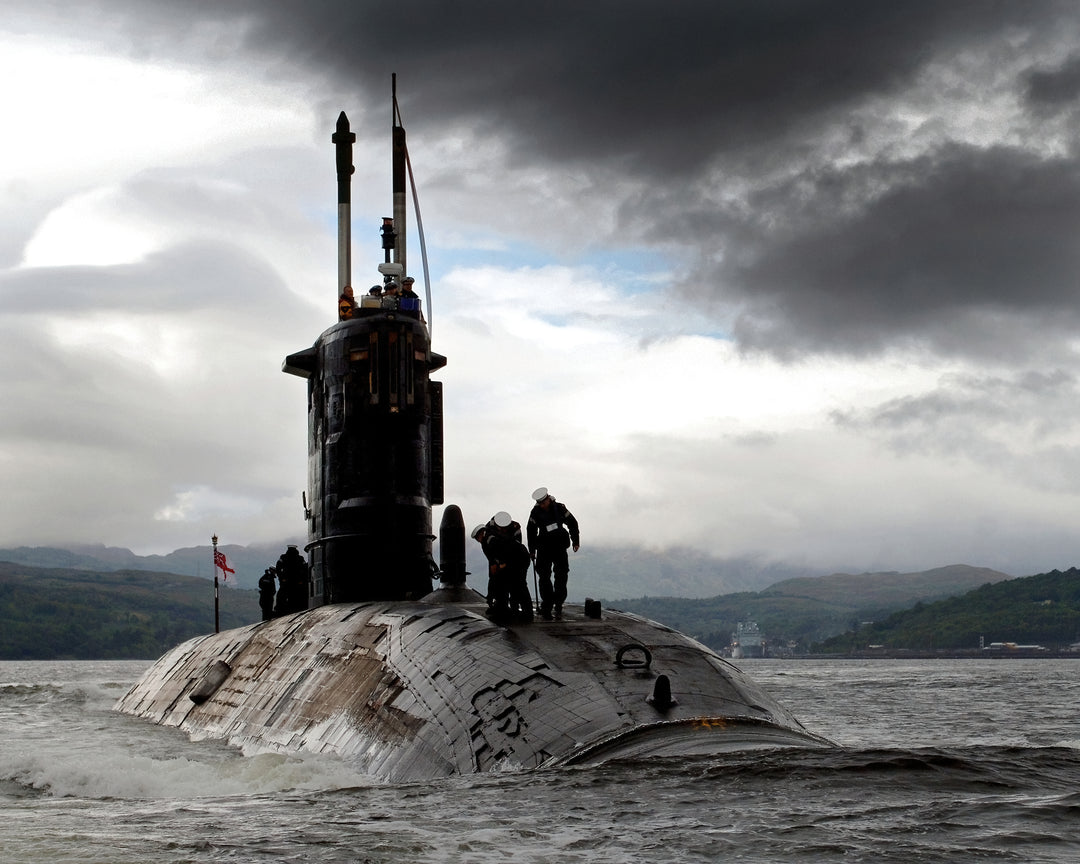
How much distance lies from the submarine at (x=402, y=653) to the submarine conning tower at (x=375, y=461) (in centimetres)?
3

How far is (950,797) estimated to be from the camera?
326 inches

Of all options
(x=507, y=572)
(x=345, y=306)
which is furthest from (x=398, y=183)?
(x=507, y=572)

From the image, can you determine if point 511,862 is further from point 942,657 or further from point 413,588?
point 942,657

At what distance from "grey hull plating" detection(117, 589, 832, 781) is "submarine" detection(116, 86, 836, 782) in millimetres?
28

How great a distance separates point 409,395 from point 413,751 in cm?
817

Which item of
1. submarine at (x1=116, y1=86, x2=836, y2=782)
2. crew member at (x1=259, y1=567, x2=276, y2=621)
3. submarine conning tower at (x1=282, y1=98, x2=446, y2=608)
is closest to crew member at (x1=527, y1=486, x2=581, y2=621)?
submarine at (x1=116, y1=86, x2=836, y2=782)

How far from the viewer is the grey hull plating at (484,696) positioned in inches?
428

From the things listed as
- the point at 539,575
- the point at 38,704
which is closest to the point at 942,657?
the point at 38,704

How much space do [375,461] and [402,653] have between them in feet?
17.1

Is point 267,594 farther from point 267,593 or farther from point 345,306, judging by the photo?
point 345,306

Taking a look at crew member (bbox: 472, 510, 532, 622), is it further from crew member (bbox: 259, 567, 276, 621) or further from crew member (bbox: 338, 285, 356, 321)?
crew member (bbox: 259, 567, 276, 621)

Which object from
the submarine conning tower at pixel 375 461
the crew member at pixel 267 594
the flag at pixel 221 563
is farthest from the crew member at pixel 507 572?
the flag at pixel 221 563

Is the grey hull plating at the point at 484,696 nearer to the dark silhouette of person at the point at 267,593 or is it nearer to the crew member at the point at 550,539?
the crew member at the point at 550,539

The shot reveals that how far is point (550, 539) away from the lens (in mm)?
15820
